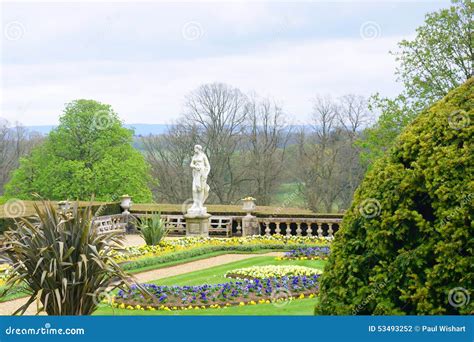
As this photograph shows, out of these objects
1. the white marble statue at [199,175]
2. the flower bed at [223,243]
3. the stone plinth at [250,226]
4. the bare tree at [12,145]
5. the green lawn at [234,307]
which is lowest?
the green lawn at [234,307]

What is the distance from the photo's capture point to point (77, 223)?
793 centimetres

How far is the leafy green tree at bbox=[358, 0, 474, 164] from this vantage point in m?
26.4

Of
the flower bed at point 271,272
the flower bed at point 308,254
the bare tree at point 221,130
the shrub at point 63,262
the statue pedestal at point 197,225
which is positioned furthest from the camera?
the bare tree at point 221,130

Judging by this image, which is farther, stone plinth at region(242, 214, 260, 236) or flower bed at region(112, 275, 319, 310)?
stone plinth at region(242, 214, 260, 236)

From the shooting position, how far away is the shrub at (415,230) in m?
4.43

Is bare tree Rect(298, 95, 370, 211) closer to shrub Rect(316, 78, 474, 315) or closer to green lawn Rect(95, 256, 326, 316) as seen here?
green lawn Rect(95, 256, 326, 316)

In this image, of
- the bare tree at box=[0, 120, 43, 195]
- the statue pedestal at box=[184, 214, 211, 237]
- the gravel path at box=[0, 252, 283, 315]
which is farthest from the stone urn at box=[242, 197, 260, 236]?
the bare tree at box=[0, 120, 43, 195]

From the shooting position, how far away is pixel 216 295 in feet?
40.1

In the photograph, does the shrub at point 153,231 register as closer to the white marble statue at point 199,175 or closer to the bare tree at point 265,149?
the white marble statue at point 199,175

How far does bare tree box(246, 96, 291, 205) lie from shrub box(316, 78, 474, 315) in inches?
1493

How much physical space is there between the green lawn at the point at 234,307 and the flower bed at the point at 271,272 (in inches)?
14.1

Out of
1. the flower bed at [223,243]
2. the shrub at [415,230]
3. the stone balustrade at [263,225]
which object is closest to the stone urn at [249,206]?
the stone balustrade at [263,225]
